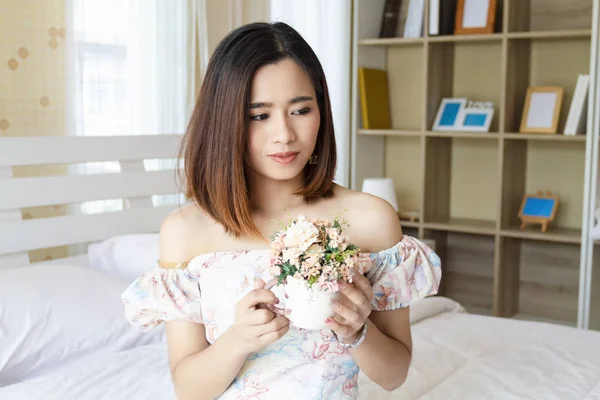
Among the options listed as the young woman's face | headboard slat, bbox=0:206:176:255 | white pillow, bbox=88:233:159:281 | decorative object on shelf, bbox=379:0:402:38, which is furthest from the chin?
decorative object on shelf, bbox=379:0:402:38

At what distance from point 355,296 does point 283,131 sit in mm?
283

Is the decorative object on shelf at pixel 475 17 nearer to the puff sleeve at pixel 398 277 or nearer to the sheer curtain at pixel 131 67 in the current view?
the sheer curtain at pixel 131 67

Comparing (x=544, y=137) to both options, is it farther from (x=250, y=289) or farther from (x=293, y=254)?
(x=293, y=254)

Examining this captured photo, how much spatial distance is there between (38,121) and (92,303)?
96cm

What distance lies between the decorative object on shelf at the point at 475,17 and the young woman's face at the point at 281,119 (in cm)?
250

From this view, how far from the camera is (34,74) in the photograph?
2781 mm

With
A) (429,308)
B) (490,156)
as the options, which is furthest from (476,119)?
(429,308)

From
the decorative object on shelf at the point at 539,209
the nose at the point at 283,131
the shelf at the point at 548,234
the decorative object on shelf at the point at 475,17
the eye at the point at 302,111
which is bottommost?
the shelf at the point at 548,234

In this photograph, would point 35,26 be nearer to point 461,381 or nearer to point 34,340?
point 34,340

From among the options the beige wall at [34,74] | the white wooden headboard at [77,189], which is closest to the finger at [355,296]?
the white wooden headboard at [77,189]

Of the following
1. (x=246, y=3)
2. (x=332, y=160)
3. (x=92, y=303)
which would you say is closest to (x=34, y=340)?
(x=92, y=303)

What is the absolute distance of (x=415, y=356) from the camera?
6.46 ft

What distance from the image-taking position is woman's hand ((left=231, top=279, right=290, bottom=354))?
1.05 m

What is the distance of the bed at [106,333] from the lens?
1748 millimetres
